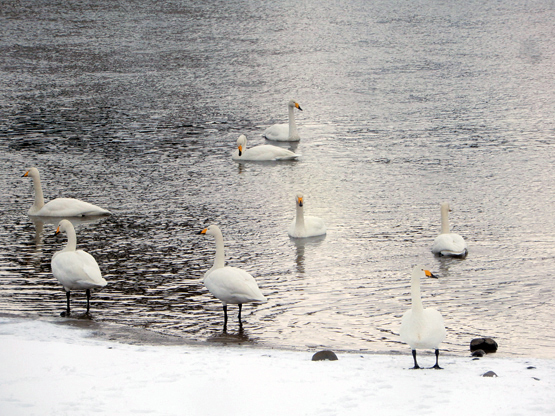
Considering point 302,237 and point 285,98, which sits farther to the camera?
point 285,98

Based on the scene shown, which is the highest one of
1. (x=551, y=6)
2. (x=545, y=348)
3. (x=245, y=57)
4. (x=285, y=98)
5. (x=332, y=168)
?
(x=551, y=6)

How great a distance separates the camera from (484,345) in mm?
8383

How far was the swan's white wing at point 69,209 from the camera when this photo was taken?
13859 mm

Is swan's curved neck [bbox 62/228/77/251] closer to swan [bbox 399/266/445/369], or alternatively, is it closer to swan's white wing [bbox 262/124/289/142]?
swan [bbox 399/266/445/369]

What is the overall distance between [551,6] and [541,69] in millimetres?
21066

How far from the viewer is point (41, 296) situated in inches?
398

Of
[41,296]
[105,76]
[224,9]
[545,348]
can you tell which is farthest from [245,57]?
[545,348]

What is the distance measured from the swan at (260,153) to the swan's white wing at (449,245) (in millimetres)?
6920

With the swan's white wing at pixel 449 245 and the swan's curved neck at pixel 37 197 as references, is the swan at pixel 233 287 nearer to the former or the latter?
the swan's white wing at pixel 449 245

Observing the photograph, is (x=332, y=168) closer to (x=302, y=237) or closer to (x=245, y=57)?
(x=302, y=237)

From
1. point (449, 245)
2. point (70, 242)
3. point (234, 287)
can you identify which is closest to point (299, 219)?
point (449, 245)

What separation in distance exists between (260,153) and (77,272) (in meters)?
9.24

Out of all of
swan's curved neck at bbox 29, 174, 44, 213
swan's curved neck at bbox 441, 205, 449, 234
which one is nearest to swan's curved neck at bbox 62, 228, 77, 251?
swan's curved neck at bbox 29, 174, 44, 213

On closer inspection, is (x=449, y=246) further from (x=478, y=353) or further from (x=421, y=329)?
(x=421, y=329)
